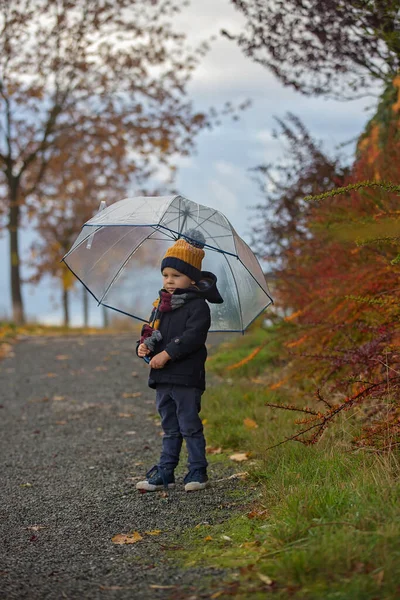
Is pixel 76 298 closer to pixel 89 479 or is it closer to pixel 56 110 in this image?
pixel 56 110

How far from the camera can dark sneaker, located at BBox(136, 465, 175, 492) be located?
4.74 metres

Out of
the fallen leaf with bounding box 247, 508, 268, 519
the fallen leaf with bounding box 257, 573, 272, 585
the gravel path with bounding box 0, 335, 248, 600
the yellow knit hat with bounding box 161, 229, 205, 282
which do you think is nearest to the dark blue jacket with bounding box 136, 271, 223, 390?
the yellow knit hat with bounding box 161, 229, 205, 282

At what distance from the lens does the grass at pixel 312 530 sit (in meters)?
2.75

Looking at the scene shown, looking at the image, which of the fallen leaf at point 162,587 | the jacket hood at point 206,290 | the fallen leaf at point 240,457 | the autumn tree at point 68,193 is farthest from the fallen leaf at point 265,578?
the autumn tree at point 68,193

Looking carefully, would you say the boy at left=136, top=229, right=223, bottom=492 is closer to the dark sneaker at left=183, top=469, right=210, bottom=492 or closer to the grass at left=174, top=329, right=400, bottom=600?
the dark sneaker at left=183, top=469, right=210, bottom=492

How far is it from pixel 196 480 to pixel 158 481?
252 mm

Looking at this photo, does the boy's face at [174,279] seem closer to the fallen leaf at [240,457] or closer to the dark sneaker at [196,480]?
the dark sneaker at [196,480]

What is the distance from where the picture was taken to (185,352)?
4680 millimetres

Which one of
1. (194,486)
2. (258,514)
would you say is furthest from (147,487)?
(258,514)

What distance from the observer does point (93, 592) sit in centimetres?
307

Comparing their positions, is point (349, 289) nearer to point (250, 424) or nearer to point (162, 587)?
point (250, 424)

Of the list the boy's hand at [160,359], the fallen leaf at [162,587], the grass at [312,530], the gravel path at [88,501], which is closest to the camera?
the grass at [312,530]

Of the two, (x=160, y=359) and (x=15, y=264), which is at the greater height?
(x=15, y=264)

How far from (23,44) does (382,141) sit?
12451 millimetres
